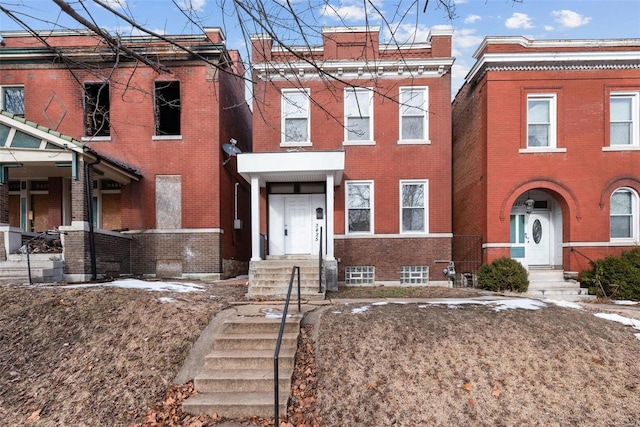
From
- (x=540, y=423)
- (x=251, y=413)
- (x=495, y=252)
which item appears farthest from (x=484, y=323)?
(x=495, y=252)

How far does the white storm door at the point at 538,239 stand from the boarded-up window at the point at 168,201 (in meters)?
12.4

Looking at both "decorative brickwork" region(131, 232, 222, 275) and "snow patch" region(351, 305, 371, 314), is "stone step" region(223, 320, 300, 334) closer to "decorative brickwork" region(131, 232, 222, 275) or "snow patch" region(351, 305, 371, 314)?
"snow patch" region(351, 305, 371, 314)

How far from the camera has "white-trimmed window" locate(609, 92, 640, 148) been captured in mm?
11859

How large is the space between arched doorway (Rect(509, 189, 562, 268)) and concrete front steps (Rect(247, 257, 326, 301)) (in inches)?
300

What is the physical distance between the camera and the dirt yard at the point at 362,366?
14.9 feet

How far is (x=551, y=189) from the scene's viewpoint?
11.9m

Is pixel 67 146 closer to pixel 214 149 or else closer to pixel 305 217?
pixel 214 149

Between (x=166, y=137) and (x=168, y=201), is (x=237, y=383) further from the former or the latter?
(x=166, y=137)

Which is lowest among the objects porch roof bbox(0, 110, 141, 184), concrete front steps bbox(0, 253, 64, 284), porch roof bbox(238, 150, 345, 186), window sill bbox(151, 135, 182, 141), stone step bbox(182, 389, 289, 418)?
stone step bbox(182, 389, 289, 418)

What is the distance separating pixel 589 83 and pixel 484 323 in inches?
407

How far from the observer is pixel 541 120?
12.1 m

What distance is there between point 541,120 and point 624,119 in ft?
8.89

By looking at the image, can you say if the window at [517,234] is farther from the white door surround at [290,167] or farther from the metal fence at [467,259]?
the white door surround at [290,167]

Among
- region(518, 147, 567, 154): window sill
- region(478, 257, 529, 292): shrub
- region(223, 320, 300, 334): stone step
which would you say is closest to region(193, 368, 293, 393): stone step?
region(223, 320, 300, 334): stone step
